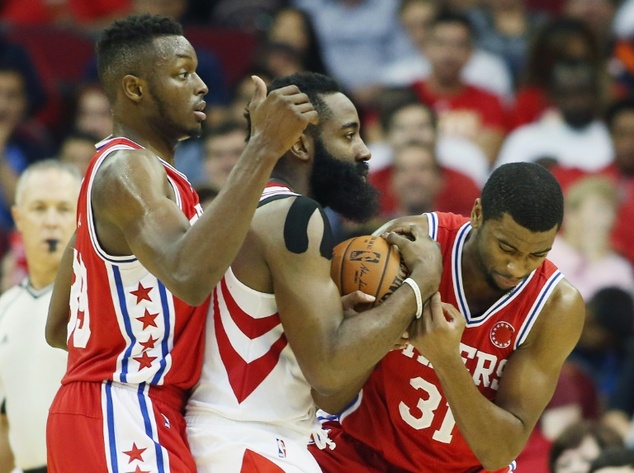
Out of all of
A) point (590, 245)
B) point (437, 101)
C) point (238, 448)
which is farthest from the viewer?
point (437, 101)

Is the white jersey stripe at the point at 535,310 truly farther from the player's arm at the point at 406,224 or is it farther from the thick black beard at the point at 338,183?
the thick black beard at the point at 338,183

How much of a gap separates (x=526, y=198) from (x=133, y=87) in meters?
1.64

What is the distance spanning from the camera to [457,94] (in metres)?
11.1

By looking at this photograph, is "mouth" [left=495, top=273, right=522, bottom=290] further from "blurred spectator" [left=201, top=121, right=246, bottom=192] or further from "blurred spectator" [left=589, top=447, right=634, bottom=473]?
"blurred spectator" [left=201, top=121, right=246, bottom=192]

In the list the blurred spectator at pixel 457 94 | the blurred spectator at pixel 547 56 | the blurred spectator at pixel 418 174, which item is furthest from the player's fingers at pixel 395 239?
the blurred spectator at pixel 547 56

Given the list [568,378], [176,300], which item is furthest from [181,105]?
[568,378]

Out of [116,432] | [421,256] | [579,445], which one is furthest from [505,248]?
[579,445]

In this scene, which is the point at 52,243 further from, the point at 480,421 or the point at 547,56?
the point at 547,56

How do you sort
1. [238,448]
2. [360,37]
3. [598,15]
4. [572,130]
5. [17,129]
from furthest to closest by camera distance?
[360,37] → [598,15] → [17,129] → [572,130] → [238,448]

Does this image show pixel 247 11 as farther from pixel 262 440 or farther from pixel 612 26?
pixel 262 440

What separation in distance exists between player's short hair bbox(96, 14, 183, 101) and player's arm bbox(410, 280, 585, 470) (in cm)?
154

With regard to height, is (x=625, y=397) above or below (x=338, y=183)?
below

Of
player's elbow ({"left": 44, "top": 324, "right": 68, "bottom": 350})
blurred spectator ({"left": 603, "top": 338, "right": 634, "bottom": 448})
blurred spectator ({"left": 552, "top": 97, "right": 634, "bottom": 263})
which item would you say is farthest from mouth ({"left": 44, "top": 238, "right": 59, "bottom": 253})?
blurred spectator ({"left": 552, "top": 97, "right": 634, "bottom": 263})

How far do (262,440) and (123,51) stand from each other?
5.39ft
